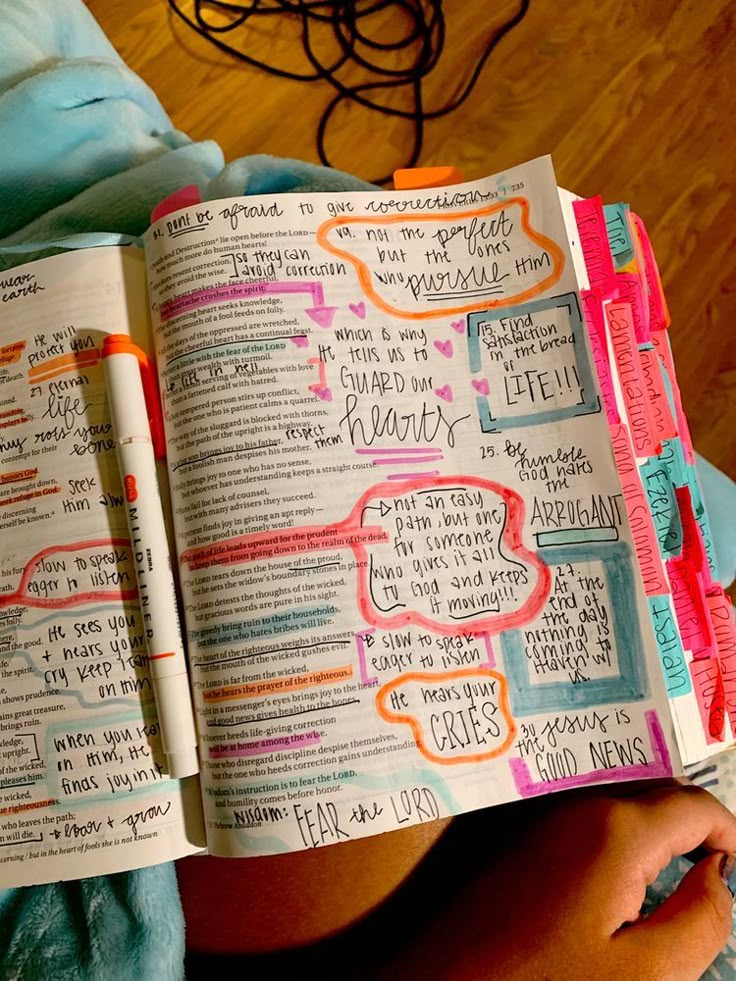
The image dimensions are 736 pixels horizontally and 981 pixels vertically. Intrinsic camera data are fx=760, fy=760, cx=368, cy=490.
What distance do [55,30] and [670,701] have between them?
2.30 ft

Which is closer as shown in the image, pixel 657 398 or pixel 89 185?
pixel 657 398

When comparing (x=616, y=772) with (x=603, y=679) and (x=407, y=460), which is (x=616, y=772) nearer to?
(x=603, y=679)

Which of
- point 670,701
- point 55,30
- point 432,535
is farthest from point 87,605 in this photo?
point 55,30

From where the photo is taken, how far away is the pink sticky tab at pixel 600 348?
0.43 m

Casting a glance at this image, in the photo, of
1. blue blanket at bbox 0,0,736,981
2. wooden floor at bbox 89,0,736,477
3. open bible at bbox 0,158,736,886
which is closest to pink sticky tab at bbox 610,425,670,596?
open bible at bbox 0,158,736,886

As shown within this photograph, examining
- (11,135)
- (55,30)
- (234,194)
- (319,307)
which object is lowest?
(319,307)

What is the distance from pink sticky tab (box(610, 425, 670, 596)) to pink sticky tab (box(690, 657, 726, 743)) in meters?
0.05

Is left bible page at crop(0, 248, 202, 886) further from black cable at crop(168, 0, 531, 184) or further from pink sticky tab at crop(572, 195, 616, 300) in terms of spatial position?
black cable at crop(168, 0, 531, 184)

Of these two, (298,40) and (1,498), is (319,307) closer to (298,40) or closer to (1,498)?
(1,498)

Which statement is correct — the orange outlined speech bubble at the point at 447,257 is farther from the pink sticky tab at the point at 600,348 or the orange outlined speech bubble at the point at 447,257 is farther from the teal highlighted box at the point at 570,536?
the teal highlighted box at the point at 570,536

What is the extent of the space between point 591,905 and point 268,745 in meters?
0.19

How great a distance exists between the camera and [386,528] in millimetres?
417

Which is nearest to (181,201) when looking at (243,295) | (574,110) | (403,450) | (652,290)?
(243,295)

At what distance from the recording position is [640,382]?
45 cm
